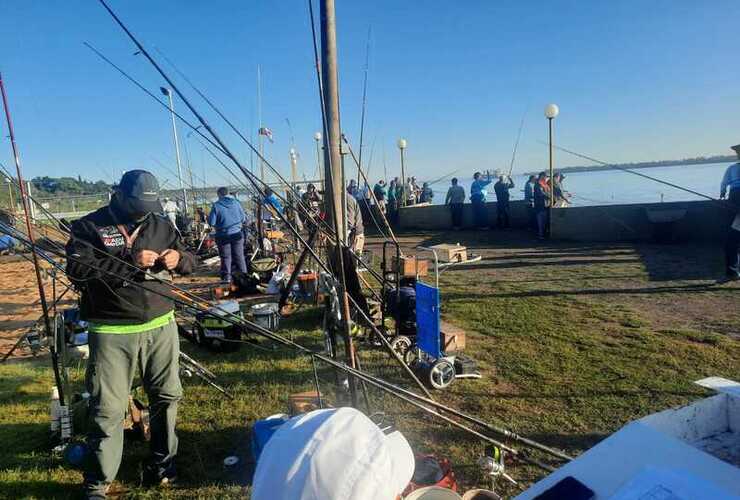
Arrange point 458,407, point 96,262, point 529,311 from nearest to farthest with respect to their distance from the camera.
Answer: point 96,262 → point 458,407 → point 529,311

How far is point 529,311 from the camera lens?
5.93 meters

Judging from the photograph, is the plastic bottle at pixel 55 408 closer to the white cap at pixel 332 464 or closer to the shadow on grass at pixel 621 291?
the white cap at pixel 332 464

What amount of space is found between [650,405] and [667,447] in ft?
8.75

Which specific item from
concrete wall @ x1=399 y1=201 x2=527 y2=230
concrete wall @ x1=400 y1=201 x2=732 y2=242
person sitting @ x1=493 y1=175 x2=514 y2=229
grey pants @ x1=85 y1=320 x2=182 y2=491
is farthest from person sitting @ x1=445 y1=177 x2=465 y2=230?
grey pants @ x1=85 y1=320 x2=182 y2=491

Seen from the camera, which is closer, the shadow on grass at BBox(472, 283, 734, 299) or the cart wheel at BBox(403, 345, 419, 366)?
the cart wheel at BBox(403, 345, 419, 366)

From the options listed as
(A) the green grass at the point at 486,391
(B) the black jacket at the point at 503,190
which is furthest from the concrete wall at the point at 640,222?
(A) the green grass at the point at 486,391

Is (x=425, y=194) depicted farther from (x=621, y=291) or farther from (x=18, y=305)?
(x=18, y=305)

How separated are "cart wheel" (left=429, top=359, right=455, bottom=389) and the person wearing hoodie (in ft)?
18.1

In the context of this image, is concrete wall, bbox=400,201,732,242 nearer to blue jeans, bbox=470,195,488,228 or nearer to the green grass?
blue jeans, bbox=470,195,488,228

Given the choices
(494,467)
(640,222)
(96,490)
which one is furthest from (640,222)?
(96,490)

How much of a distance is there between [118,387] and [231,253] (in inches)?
246

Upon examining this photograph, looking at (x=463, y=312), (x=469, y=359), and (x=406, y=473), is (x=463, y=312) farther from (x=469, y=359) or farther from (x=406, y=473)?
(x=406, y=473)

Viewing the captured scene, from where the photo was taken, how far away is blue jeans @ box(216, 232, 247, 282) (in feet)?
27.9

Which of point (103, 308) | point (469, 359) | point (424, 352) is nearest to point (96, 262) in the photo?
point (103, 308)
